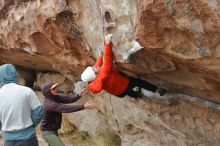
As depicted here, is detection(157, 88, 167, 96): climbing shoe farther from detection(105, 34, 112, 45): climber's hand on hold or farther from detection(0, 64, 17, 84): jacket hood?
detection(0, 64, 17, 84): jacket hood

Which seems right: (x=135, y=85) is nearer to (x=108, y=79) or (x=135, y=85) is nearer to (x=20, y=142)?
(x=108, y=79)

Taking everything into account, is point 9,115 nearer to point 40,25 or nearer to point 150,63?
point 150,63

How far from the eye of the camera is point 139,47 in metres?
5.66

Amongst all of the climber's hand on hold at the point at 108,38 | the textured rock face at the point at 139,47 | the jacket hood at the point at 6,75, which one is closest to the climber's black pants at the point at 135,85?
the textured rock face at the point at 139,47

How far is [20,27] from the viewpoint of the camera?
8.02 metres

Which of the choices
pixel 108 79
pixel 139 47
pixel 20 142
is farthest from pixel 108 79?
pixel 20 142

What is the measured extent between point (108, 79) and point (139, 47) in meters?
0.93

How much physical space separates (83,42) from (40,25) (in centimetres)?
82

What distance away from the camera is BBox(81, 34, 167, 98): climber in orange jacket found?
6.12 meters

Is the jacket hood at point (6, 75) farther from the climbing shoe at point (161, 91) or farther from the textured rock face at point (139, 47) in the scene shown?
the climbing shoe at point (161, 91)

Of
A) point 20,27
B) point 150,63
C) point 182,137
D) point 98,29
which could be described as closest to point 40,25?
point 20,27

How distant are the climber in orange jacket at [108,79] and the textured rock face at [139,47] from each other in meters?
0.11

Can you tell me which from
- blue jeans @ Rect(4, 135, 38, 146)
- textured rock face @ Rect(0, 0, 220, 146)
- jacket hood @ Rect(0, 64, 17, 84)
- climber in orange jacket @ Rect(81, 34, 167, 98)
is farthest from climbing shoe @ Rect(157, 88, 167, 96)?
jacket hood @ Rect(0, 64, 17, 84)

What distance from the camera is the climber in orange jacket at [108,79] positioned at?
6.12m
